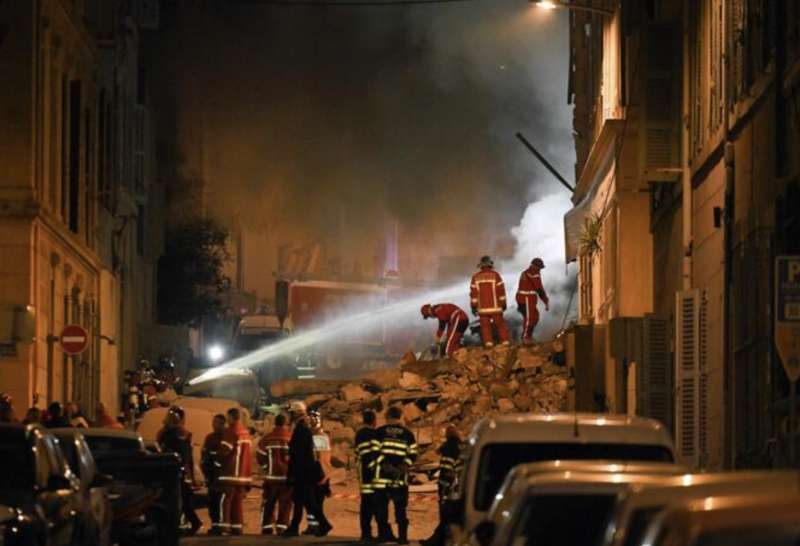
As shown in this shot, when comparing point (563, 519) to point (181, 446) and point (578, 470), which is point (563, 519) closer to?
point (578, 470)

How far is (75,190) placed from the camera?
140ft

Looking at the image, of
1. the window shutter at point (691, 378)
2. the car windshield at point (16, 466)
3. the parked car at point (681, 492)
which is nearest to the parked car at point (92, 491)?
the car windshield at point (16, 466)

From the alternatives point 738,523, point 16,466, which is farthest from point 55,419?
point 738,523

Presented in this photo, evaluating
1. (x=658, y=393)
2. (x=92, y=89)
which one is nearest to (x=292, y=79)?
(x=92, y=89)

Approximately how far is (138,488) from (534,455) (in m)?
6.38

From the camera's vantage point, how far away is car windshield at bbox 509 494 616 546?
10172 mm

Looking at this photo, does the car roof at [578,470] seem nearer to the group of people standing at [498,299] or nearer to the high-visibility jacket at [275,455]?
the high-visibility jacket at [275,455]

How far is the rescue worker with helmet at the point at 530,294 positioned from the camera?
4078cm

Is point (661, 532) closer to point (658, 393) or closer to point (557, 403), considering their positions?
point (658, 393)

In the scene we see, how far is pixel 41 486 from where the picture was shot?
14.4 m

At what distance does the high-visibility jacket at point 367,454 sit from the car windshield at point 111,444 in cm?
381

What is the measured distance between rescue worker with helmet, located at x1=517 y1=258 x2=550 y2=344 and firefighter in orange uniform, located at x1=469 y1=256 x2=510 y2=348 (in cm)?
39

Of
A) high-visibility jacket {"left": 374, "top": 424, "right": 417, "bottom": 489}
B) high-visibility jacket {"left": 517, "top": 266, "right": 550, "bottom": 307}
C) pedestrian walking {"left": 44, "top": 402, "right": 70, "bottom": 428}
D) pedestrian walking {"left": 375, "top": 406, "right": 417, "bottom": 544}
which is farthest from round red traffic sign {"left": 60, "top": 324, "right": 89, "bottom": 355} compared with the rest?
high-visibility jacket {"left": 374, "top": 424, "right": 417, "bottom": 489}

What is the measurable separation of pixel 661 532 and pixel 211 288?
68.6m
